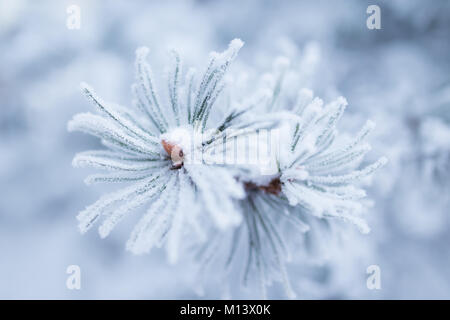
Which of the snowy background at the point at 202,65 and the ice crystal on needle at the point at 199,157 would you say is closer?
the ice crystal on needle at the point at 199,157

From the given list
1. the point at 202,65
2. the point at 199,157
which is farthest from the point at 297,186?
the point at 202,65

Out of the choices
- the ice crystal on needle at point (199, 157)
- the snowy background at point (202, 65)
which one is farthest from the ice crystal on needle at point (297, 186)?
the snowy background at point (202, 65)

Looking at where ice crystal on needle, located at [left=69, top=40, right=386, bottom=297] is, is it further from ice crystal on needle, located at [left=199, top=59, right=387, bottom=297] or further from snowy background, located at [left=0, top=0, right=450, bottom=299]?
snowy background, located at [left=0, top=0, right=450, bottom=299]

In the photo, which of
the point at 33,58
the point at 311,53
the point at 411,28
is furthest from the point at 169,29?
the point at 411,28

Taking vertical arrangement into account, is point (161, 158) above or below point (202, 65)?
below

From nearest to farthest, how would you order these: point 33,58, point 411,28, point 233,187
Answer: point 233,187 → point 411,28 → point 33,58

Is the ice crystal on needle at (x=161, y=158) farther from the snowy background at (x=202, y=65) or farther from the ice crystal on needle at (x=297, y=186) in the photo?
the snowy background at (x=202, y=65)

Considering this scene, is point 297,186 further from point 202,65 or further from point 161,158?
point 202,65
